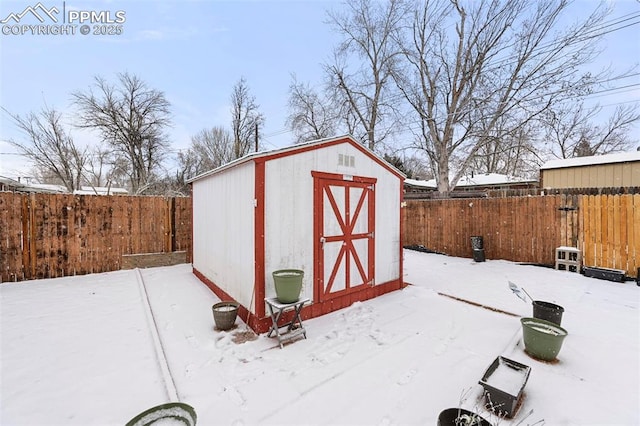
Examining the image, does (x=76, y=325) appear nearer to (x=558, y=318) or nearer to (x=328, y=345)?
(x=328, y=345)

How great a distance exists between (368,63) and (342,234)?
14294 mm

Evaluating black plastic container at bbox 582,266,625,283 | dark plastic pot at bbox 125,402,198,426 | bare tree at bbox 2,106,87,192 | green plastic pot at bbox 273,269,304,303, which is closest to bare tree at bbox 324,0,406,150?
black plastic container at bbox 582,266,625,283

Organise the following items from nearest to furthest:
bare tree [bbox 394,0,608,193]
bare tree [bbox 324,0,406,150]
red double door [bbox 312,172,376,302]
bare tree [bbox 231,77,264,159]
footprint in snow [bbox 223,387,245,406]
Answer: footprint in snow [bbox 223,387,245,406] < red double door [bbox 312,172,376,302] < bare tree [bbox 394,0,608,193] < bare tree [bbox 324,0,406,150] < bare tree [bbox 231,77,264,159]

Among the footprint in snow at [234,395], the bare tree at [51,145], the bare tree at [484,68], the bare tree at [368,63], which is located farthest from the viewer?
the bare tree at [368,63]

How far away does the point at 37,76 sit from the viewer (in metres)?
9.31

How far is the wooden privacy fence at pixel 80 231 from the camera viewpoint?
20.7 ft

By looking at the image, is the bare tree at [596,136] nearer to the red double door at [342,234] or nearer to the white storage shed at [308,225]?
the white storage shed at [308,225]

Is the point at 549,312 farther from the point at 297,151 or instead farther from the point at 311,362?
the point at 297,151

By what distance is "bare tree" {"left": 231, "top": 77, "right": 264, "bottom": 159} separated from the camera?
21.5 meters

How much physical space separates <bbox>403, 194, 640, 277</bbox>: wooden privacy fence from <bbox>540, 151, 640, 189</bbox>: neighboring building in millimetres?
5234

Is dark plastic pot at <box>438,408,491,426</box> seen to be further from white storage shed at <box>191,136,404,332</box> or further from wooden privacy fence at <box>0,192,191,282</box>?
wooden privacy fence at <box>0,192,191,282</box>

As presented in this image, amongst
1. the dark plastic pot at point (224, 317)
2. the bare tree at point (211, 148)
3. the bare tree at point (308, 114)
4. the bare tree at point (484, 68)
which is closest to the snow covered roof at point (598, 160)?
the bare tree at point (484, 68)

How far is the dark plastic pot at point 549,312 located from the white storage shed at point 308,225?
2505 mm

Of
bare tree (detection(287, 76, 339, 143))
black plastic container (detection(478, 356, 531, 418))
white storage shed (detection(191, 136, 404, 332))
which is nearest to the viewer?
black plastic container (detection(478, 356, 531, 418))
